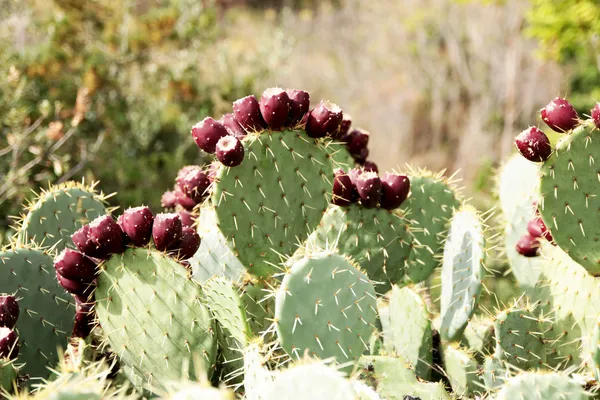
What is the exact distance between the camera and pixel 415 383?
188 centimetres

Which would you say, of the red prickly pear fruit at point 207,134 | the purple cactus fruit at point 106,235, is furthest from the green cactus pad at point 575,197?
the purple cactus fruit at point 106,235

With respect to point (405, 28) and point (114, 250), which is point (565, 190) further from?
point (405, 28)

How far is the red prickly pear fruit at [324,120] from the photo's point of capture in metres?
1.95

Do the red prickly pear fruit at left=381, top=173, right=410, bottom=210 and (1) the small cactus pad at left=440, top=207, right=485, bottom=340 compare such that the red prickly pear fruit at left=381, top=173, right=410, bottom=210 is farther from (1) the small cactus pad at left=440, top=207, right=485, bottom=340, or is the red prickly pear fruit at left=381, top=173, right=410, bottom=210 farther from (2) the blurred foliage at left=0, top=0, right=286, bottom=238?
(2) the blurred foliage at left=0, top=0, right=286, bottom=238

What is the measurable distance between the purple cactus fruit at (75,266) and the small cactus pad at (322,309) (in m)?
0.50

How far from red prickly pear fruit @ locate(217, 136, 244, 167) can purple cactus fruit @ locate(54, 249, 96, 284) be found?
45 cm

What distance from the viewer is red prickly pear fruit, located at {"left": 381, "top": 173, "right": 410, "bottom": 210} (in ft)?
6.88

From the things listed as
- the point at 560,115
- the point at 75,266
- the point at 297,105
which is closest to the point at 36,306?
the point at 75,266

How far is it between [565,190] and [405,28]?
1014 cm

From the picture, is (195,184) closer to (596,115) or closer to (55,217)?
(55,217)

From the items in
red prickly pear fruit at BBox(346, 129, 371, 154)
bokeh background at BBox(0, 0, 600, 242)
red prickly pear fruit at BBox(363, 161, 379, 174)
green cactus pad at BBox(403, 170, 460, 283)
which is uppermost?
red prickly pear fruit at BBox(346, 129, 371, 154)

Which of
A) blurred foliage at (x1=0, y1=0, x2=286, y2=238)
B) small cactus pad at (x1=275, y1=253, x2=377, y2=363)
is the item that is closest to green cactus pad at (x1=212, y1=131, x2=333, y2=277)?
small cactus pad at (x1=275, y1=253, x2=377, y2=363)

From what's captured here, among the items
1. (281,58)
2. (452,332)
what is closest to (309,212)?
(452,332)

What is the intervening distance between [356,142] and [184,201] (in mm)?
693
